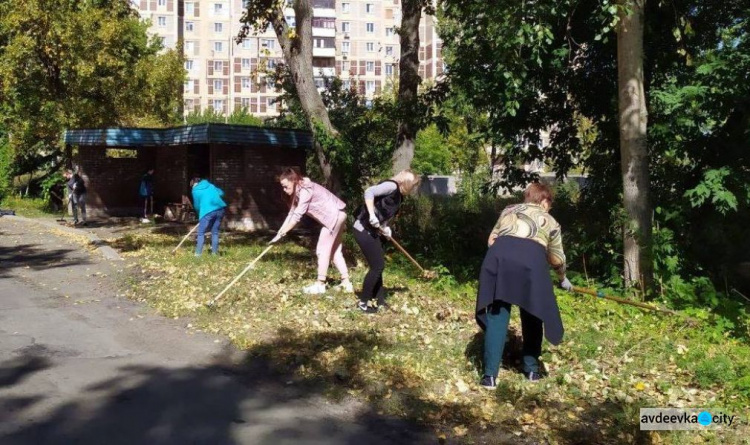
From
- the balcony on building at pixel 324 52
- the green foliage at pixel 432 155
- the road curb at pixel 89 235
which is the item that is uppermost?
the balcony on building at pixel 324 52

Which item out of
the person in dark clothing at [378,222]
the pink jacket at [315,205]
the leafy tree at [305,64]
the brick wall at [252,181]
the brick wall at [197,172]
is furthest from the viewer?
the brick wall at [197,172]

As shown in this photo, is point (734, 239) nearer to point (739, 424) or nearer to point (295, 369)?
point (739, 424)

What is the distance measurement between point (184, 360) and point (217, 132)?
12.8 m

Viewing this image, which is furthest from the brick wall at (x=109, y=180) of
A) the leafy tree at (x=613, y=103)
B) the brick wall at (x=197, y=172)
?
the leafy tree at (x=613, y=103)

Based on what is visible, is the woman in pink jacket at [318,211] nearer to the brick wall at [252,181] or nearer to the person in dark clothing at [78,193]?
the brick wall at [252,181]

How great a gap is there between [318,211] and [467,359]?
10.7 ft

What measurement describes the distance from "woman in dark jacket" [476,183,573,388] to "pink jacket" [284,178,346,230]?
3504mm

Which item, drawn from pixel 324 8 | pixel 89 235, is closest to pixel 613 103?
pixel 89 235

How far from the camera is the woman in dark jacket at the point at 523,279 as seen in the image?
18.5ft

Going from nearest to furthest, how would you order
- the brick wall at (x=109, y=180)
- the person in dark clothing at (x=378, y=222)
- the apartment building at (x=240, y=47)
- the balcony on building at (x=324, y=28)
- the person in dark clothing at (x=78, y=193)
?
the person in dark clothing at (x=378, y=222)
the person in dark clothing at (x=78, y=193)
the brick wall at (x=109, y=180)
the balcony on building at (x=324, y=28)
the apartment building at (x=240, y=47)

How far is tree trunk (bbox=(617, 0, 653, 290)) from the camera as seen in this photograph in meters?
9.37

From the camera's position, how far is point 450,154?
45.8 meters

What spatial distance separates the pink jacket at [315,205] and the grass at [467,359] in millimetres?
1014

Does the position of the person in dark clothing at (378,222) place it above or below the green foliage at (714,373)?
above
